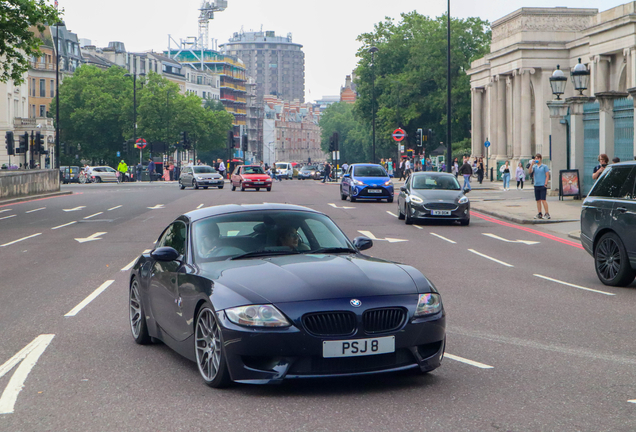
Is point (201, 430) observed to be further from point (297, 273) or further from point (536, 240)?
point (536, 240)

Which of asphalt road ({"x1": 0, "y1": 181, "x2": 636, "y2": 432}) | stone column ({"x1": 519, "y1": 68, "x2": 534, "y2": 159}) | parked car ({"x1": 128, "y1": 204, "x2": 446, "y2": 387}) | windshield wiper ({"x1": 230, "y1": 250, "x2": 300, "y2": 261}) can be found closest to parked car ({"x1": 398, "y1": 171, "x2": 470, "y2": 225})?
asphalt road ({"x1": 0, "y1": 181, "x2": 636, "y2": 432})

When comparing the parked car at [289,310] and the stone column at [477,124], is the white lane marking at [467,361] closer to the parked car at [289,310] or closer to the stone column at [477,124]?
the parked car at [289,310]

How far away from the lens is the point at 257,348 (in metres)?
5.89

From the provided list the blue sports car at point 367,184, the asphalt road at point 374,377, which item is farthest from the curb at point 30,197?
the asphalt road at point 374,377

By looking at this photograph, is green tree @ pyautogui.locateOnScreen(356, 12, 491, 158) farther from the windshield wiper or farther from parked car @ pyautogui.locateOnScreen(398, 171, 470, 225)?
the windshield wiper

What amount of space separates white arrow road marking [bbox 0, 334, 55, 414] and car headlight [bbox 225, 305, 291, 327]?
153cm

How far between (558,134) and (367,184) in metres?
7.80

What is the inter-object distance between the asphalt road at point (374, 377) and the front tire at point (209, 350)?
0.38 ft

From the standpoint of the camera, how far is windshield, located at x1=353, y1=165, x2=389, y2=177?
37.8m

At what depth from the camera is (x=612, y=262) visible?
500 inches

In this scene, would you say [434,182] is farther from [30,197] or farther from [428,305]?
[30,197]

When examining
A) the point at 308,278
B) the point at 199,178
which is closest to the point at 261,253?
the point at 308,278

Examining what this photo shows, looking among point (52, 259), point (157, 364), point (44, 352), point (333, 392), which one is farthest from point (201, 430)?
point (52, 259)

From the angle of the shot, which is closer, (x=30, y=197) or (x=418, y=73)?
(x=30, y=197)
